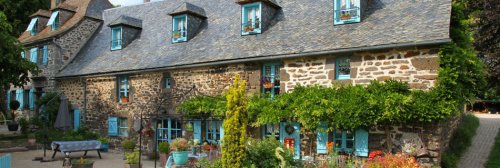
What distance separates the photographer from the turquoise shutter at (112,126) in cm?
1703

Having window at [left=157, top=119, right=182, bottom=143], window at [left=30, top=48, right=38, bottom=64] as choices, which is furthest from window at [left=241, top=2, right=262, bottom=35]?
window at [left=30, top=48, right=38, bottom=64]

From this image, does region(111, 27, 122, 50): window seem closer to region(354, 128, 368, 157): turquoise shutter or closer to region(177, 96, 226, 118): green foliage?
region(177, 96, 226, 118): green foliage

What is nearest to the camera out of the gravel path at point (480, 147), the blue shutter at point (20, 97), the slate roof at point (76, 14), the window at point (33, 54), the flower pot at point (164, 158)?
the gravel path at point (480, 147)

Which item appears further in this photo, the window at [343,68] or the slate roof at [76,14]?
the slate roof at [76,14]

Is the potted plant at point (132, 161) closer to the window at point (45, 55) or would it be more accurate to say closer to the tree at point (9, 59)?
the tree at point (9, 59)

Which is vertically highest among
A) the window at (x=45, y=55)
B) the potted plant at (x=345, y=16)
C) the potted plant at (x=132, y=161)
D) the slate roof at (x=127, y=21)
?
the slate roof at (x=127, y=21)

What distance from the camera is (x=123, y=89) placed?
55.1 feet

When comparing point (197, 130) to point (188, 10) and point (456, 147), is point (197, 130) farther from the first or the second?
point (456, 147)

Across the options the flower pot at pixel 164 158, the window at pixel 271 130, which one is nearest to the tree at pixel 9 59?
the flower pot at pixel 164 158

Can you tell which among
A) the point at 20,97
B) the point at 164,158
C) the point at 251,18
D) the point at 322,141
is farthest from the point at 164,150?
the point at 20,97

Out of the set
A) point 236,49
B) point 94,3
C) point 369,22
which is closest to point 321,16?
point 369,22

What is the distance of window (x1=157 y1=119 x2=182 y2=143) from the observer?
14977 millimetres

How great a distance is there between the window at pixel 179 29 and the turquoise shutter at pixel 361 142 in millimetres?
8109

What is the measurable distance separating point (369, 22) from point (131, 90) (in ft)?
31.5
